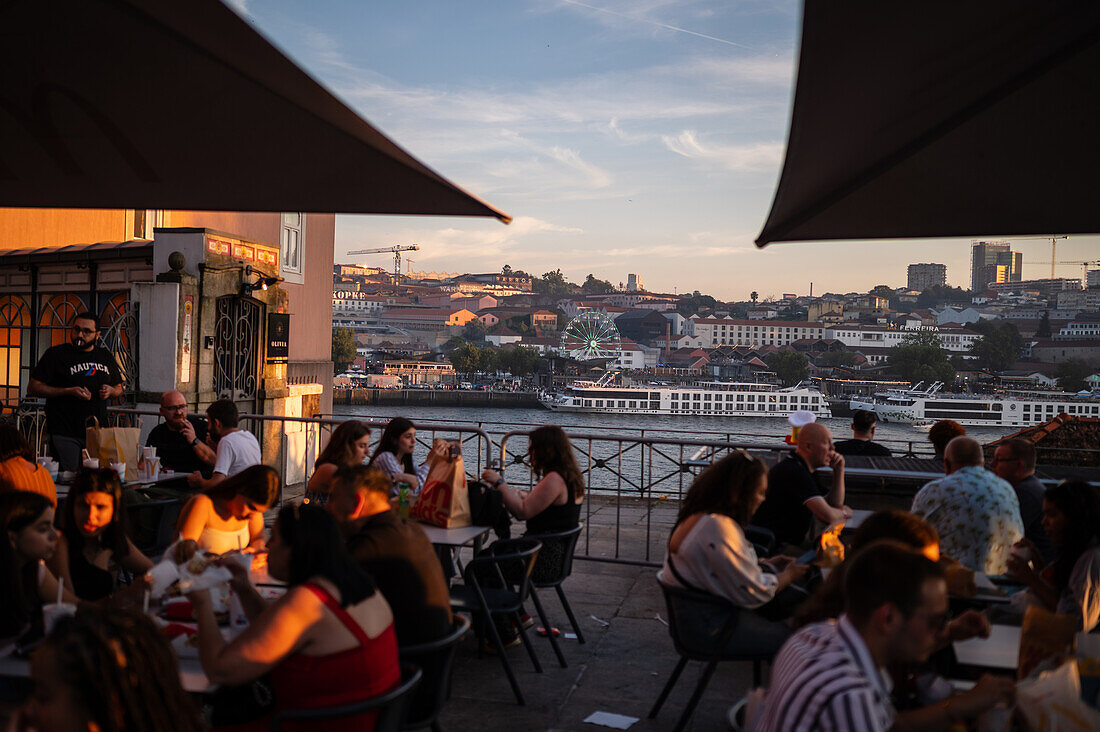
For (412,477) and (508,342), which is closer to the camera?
(412,477)

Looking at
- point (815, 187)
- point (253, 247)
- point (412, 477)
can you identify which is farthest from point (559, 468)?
point (253, 247)

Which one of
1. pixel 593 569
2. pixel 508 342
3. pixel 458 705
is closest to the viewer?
pixel 458 705

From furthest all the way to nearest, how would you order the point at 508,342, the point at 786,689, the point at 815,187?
the point at 508,342 → the point at 815,187 → the point at 786,689

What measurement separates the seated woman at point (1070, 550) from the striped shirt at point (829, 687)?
153 centimetres

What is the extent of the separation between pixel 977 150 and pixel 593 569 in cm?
486

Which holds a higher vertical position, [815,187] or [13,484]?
[815,187]

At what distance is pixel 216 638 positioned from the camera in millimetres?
2451

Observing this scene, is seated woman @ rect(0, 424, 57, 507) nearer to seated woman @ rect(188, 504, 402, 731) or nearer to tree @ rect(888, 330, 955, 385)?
seated woman @ rect(188, 504, 402, 731)

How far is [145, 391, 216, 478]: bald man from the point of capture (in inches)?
244

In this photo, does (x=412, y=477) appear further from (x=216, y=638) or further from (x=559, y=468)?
(x=216, y=638)

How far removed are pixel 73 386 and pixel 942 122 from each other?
582 cm

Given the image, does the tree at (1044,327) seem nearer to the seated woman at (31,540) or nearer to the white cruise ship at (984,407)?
the white cruise ship at (984,407)

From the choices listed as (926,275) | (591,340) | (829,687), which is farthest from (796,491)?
(926,275)

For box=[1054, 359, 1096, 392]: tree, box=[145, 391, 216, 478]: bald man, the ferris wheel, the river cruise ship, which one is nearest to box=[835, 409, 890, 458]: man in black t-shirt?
box=[145, 391, 216, 478]: bald man
